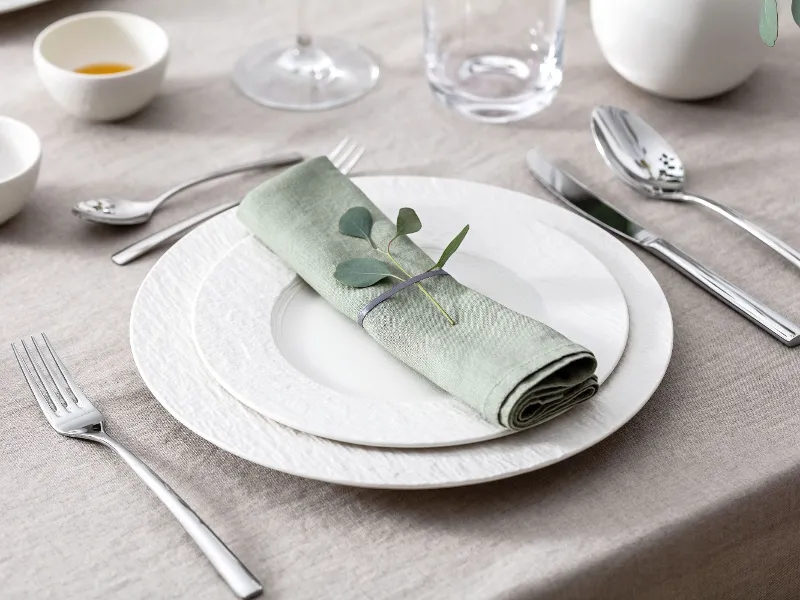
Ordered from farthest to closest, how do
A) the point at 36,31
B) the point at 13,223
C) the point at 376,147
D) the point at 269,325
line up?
the point at 36,31, the point at 376,147, the point at 13,223, the point at 269,325

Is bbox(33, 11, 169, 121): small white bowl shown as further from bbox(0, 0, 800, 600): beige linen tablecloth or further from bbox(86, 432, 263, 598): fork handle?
bbox(86, 432, 263, 598): fork handle

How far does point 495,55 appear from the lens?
101 centimetres

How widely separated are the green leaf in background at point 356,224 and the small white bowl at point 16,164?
27 cm

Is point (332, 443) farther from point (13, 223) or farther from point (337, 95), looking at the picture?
point (337, 95)

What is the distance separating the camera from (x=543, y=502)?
58 centimetres

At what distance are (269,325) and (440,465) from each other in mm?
169

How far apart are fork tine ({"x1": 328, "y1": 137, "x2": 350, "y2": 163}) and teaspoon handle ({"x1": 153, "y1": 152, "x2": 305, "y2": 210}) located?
0.09 feet

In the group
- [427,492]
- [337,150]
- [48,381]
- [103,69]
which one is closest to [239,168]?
[337,150]

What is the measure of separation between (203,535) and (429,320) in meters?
0.19

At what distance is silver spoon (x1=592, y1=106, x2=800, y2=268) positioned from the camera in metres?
0.85

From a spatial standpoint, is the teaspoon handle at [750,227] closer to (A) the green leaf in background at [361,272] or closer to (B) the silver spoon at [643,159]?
(B) the silver spoon at [643,159]

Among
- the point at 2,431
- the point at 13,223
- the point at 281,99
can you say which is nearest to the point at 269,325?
the point at 2,431

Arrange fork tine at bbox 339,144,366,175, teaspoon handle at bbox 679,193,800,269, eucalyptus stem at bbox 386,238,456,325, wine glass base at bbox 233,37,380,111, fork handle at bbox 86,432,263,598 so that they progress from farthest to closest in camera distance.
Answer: wine glass base at bbox 233,37,380,111 → fork tine at bbox 339,144,366,175 → teaspoon handle at bbox 679,193,800,269 → eucalyptus stem at bbox 386,238,456,325 → fork handle at bbox 86,432,263,598

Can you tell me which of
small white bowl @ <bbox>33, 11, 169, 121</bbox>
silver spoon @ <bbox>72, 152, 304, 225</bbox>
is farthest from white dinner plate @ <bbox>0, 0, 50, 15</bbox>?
silver spoon @ <bbox>72, 152, 304, 225</bbox>
